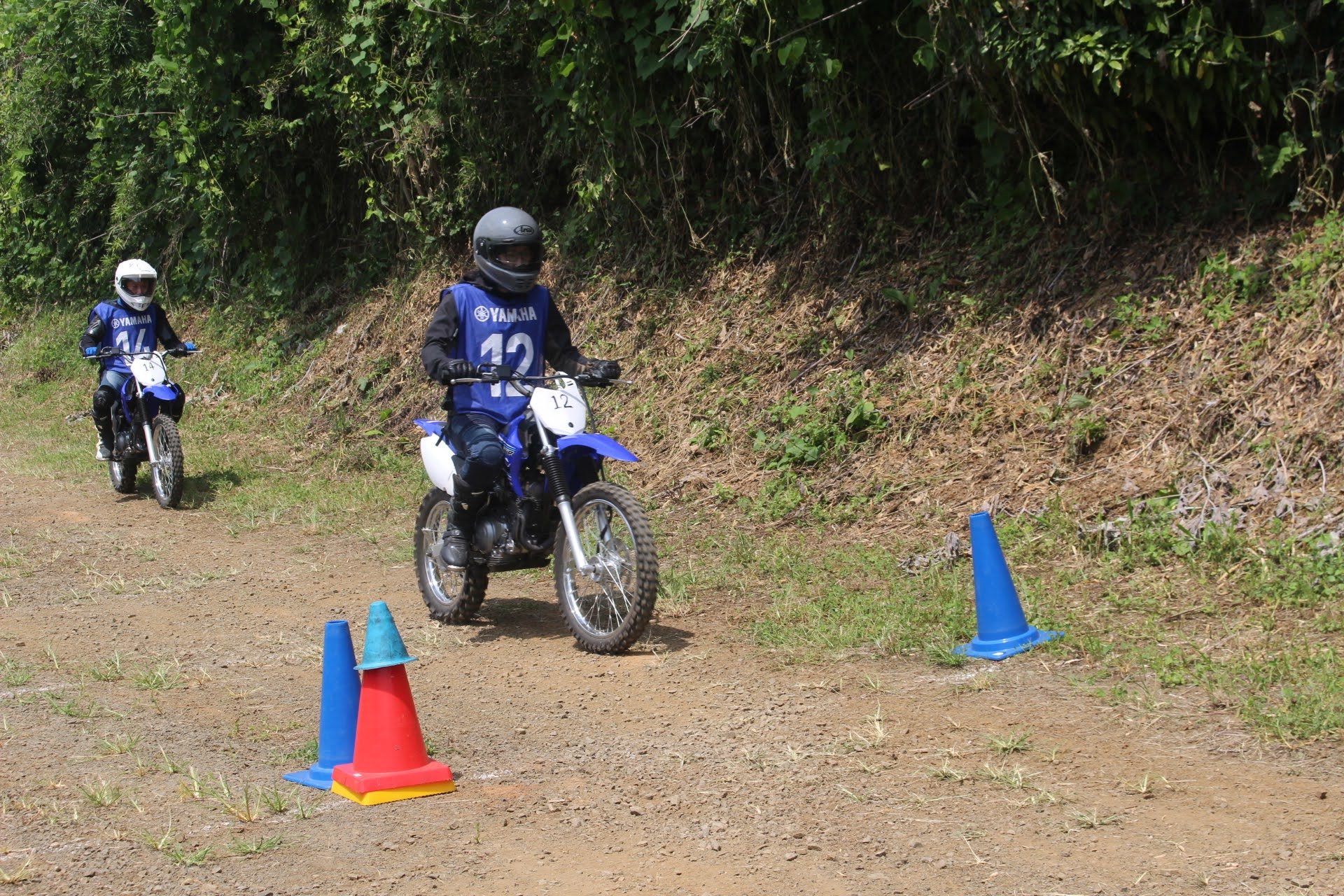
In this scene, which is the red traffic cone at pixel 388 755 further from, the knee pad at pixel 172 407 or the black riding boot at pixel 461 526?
the knee pad at pixel 172 407

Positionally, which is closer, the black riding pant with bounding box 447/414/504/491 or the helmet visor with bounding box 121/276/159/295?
the black riding pant with bounding box 447/414/504/491

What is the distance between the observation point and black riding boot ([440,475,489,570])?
7164mm

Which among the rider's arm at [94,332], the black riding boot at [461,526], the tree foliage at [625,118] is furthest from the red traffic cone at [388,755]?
the rider's arm at [94,332]

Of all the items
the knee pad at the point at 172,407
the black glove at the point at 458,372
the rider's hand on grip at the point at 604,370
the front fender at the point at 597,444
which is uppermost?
the knee pad at the point at 172,407

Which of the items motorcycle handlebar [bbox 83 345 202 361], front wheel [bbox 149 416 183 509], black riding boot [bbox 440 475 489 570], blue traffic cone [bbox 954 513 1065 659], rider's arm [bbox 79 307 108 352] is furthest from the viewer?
rider's arm [bbox 79 307 108 352]

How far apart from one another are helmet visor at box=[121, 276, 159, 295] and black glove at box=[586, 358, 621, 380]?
6.81m

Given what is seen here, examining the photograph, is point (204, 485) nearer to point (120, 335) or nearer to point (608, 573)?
point (120, 335)

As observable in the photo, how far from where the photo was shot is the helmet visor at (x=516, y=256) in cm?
712

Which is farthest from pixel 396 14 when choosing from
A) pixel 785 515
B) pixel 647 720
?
pixel 647 720

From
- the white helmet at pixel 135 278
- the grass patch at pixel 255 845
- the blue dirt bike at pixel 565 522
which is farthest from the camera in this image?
the white helmet at pixel 135 278

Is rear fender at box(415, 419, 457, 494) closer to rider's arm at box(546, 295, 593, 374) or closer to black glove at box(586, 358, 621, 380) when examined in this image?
rider's arm at box(546, 295, 593, 374)

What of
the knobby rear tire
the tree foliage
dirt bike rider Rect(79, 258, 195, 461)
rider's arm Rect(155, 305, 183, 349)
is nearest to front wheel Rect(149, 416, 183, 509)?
dirt bike rider Rect(79, 258, 195, 461)

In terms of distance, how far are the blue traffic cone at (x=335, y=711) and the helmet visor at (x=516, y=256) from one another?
2.55 metres

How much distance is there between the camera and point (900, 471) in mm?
8789
